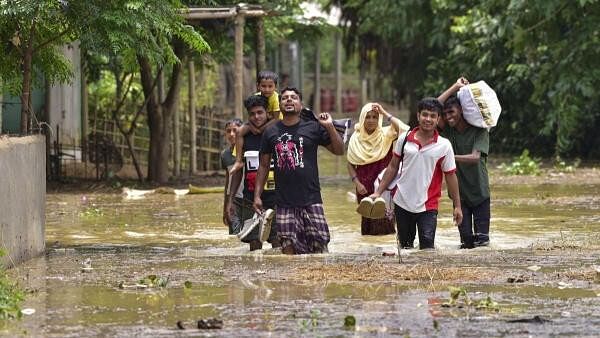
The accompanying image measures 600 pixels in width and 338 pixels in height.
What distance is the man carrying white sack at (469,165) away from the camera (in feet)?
39.2

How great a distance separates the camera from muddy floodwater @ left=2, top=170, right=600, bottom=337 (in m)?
7.58

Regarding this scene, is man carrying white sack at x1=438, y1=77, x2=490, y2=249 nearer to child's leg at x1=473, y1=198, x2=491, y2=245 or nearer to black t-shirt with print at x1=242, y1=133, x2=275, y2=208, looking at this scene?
child's leg at x1=473, y1=198, x2=491, y2=245

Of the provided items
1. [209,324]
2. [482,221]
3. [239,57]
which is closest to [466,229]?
[482,221]

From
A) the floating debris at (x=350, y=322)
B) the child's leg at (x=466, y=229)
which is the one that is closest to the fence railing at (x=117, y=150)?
the child's leg at (x=466, y=229)

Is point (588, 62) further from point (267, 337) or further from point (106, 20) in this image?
point (267, 337)

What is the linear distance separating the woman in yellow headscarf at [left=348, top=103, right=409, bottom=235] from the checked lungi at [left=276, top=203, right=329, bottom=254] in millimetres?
1090

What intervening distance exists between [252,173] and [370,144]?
4.01ft

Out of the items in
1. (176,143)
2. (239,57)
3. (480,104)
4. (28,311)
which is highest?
(239,57)

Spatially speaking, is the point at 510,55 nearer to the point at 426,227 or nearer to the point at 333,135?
the point at 426,227

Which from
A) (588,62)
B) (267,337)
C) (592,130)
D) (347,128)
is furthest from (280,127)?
(592,130)

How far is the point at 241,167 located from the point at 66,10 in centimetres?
206

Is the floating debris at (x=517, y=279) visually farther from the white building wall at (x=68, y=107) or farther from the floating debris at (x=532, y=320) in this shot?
the white building wall at (x=68, y=107)


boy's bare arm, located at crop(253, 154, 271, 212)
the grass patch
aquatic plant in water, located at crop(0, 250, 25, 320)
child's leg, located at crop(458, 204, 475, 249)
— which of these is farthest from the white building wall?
aquatic plant in water, located at crop(0, 250, 25, 320)

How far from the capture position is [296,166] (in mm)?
11125
